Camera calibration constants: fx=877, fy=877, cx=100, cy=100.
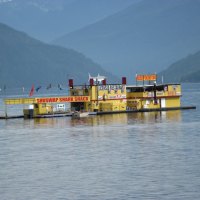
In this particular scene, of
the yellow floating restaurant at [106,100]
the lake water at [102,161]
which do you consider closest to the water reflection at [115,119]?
the yellow floating restaurant at [106,100]

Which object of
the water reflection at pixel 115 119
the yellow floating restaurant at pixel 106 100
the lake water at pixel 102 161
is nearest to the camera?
the lake water at pixel 102 161

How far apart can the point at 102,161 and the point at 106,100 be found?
50.7 m

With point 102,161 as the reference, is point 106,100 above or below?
above

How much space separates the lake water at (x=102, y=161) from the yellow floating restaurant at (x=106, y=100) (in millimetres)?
15672

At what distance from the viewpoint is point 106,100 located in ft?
348

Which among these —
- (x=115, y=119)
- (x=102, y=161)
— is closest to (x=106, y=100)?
(x=115, y=119)

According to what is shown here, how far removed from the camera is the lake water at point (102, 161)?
45.1m

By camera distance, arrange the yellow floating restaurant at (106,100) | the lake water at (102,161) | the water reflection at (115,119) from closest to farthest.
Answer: the lake water at (102,161) → the water reflection at (115,119) → the yellow floating restaurant at (106,100)

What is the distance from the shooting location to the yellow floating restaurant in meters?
105

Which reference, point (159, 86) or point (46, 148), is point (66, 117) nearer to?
point (159, 86)

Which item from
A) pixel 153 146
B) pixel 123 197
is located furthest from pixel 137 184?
pixel 153 146

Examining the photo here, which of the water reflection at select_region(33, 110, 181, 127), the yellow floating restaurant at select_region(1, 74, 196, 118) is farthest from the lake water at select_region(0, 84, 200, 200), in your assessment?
the yellow floating restaurant at select_region(1, 74, 196, 118)

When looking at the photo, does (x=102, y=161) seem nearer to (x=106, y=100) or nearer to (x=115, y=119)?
(x=115, y=119)

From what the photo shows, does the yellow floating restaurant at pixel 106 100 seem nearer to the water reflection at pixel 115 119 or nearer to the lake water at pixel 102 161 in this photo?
the water reflection at pixel 115 119
